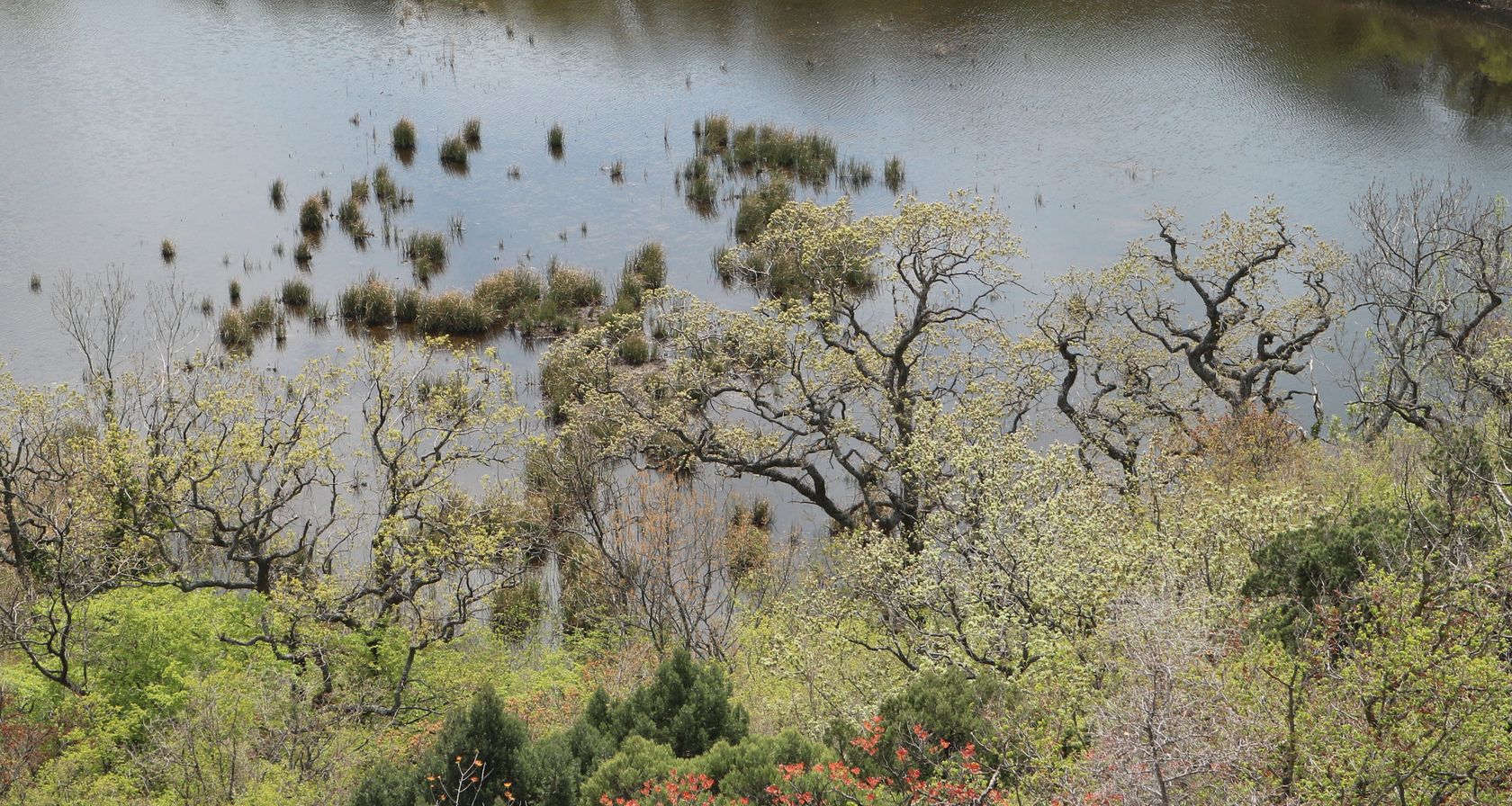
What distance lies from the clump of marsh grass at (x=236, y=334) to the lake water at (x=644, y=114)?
0.59 m

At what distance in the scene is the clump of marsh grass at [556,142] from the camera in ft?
151

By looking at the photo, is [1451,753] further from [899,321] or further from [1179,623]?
[899,321]

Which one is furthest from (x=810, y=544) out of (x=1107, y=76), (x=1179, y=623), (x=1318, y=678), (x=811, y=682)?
(x=1107, y=76)

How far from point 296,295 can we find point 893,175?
1949cm

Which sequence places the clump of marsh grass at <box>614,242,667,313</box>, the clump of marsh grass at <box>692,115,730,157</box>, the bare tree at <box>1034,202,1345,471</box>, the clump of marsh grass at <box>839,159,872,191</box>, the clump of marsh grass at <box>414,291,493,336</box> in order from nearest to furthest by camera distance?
the bare tree at <box>1034,202,1345,471</box> < the clump of marsh grass at <box>414,291,493,336</box> < the clump of marsh grass at <box>614,242,667,313</box> < the clump of marsh grass at <box>839,159,872,191</box> < the clump of marsh grass at <box>692,115,730,157</box>

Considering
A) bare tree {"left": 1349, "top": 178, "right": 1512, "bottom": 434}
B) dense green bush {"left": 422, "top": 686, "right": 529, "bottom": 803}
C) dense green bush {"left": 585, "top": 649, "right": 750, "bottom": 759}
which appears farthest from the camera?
bare tree {"left": 1349, "top": 178, "right": 1512, "bottom": 434}

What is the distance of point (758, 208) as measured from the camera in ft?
136

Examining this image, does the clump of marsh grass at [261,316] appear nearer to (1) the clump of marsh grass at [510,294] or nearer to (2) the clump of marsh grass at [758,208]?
(1) the clump of marsh grass at [510,294]

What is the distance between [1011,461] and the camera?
2330 cm

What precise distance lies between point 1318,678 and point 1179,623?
91.5 inches

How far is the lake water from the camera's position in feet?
130

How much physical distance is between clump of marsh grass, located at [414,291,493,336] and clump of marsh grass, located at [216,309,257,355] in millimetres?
4527

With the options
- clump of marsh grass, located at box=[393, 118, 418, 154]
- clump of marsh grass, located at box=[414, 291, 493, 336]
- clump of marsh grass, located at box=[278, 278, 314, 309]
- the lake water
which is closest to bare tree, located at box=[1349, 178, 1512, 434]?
the lake water

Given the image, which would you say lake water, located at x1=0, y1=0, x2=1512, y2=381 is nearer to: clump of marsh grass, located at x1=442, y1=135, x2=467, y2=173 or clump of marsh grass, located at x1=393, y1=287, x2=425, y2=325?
clump of marsh grass, located at x1=442, y1=135, x2=467, y2=173
